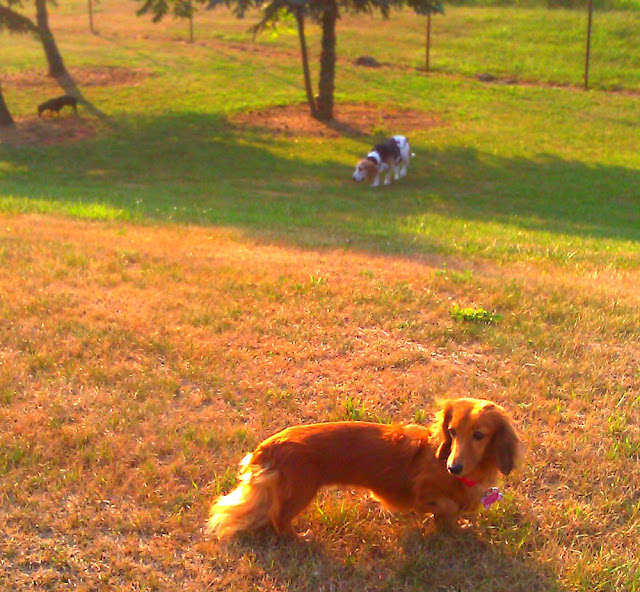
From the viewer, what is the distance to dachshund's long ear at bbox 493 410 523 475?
3301 millimetres

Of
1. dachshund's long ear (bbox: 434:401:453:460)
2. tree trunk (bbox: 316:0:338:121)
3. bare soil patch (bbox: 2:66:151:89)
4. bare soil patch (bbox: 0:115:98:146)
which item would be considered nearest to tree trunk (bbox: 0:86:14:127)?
bare soil patch (bbox: 0:115:98:146)

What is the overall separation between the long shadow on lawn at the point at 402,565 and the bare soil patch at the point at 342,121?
19.1 metres

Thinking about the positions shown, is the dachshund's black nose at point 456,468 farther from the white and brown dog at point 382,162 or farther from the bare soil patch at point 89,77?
the bare soil patch at point 89,77

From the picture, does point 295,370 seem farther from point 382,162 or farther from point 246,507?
point 382,162

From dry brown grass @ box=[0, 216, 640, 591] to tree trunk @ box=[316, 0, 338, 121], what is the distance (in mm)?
15986

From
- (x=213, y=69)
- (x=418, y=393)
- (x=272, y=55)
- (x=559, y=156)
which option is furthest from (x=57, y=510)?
(x=272, y=55)

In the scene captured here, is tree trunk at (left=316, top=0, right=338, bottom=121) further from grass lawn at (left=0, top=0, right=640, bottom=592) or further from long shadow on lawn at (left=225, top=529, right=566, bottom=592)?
long shadow on lawn at (left=225, top=529, right=566, bottom=592)

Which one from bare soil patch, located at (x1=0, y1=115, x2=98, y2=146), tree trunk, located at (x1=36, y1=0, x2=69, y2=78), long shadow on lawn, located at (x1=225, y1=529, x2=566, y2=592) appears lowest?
long shadow on lawn, located at (x1=225, y1=529, x2=566, y2=592)

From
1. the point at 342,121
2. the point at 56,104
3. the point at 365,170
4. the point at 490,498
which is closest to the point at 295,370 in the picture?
the point at 490,498

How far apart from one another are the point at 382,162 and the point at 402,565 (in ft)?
47.1

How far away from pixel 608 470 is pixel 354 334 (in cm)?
215

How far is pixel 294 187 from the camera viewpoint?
16.5m

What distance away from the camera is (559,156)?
779 inches

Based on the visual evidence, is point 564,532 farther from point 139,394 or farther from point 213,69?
point 213,69
